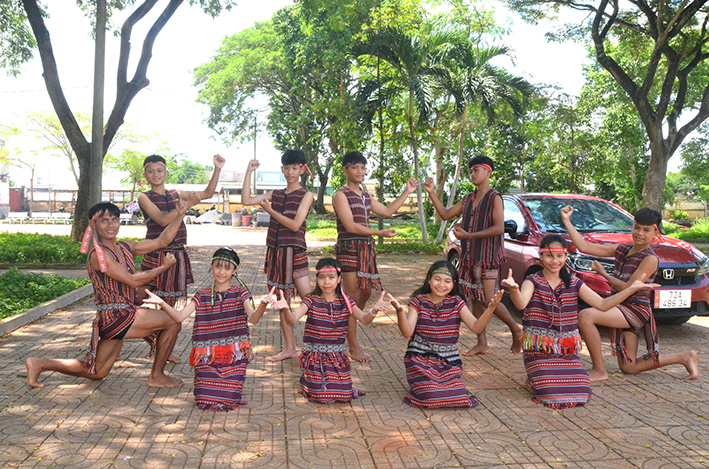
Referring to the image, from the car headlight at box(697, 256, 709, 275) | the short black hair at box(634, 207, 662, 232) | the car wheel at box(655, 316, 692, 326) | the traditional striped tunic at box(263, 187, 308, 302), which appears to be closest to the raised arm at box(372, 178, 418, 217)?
the traditional striped tunic at box(263, 187, 308, 302)

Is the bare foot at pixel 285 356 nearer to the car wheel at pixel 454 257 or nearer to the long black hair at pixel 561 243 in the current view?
the long black hair at pixel 561 243

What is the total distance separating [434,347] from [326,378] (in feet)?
2.79

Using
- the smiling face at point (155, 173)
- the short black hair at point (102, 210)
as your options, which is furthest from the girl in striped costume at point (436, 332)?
the smiling face at point (155, 173)

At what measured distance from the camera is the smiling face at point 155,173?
5.13m

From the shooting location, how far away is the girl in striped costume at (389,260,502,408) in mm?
4293

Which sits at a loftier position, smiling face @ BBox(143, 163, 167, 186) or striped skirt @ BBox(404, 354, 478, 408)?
smiling face @ BBox(143, 163, 167, 186)

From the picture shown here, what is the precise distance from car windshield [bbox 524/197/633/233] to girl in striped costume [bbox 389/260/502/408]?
131 inches

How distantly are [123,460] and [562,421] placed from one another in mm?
2848

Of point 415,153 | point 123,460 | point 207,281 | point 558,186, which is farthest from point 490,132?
point 123,460

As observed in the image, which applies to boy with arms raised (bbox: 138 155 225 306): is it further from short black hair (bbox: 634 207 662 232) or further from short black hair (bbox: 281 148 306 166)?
short black hair (bbox: 634 207 662 232)

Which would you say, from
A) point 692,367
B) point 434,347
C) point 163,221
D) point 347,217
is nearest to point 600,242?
point 692,367

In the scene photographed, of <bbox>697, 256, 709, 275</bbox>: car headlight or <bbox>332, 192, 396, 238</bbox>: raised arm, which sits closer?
<bbox>332, 192, 396, 238</bbox>: raised arm

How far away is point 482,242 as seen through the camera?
18.7 feet

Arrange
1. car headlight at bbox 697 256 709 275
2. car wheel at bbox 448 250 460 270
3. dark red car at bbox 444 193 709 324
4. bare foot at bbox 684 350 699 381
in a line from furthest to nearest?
car wheel at bbox 448 250 460 270 < car headlight at bbox 697 256 709 275 < dark red car at bbox 444 193 709 324 < bare foot at bbox 684 350 699 381
